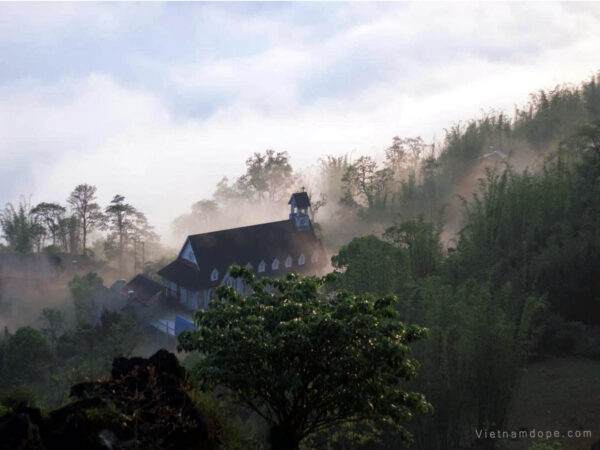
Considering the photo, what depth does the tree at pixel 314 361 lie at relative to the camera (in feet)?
34.6

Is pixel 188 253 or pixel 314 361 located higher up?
pixel 188 253

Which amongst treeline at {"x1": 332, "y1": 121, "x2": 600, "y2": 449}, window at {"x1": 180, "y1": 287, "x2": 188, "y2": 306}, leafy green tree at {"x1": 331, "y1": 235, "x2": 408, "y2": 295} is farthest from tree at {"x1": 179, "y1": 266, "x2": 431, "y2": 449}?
window at {"x1": 180, "y1": 287, "x2": 188, "y2": 306}

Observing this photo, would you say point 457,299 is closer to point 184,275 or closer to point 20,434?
point 20,434

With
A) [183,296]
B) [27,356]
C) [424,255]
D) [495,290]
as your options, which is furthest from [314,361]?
[183,296]

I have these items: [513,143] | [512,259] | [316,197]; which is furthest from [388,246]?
[316,197]

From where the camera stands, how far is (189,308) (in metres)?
45.5

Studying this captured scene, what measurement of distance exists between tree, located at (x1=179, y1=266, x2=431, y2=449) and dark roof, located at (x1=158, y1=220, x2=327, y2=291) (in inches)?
1309

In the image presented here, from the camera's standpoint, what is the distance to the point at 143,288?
46.5 metres

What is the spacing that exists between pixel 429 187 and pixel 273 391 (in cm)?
5085

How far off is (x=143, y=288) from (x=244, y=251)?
9.20m

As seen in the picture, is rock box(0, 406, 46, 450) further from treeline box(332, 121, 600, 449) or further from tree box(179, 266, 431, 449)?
treeline box(332, 121, 600, 449)

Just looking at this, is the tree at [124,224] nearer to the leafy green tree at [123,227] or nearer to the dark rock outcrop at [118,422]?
the leafy green tree at [123,227]

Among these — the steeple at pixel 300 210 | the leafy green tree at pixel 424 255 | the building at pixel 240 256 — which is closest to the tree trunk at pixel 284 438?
the leafy green tree at pixel 424 255

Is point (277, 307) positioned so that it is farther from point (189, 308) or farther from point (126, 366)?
point (189, 308)
